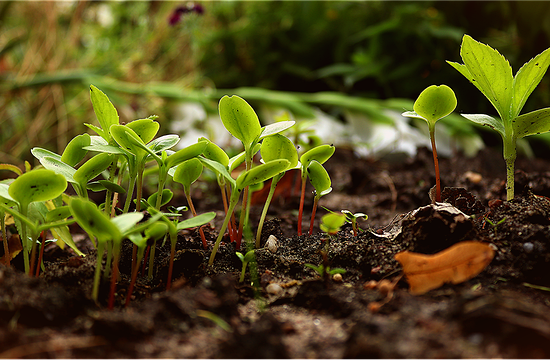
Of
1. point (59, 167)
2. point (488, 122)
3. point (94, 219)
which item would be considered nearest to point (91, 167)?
point (59, 167)

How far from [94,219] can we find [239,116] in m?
0.26

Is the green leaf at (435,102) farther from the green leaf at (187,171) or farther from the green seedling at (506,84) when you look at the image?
the green leaf at (187,171)

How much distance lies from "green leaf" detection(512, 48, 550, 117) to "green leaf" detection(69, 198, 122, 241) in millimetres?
592

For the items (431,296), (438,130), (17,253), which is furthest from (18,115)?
(431,296)

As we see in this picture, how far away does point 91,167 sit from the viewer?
21.7 inches

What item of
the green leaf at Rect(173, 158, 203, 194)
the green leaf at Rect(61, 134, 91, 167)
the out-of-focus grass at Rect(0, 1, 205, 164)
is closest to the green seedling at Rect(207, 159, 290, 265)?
the green leaf at Rect(173, 158, 203, 194)

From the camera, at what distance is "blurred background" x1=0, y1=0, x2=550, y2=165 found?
1714 millimetres

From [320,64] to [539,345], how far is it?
7.05ft

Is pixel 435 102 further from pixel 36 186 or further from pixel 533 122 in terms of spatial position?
pixel 36 186

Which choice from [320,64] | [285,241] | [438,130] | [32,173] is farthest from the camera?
[320,64]

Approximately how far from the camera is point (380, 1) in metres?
2.14

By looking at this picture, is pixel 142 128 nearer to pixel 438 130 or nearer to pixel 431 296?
pixel 431 296

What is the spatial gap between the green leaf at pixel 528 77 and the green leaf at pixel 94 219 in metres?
0.59

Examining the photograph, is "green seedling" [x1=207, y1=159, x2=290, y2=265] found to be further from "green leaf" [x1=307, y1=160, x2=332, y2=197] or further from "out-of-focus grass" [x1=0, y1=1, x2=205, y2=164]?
"out-of-focus grass" [x1=0, y1=1, x2=205, y2=164]
